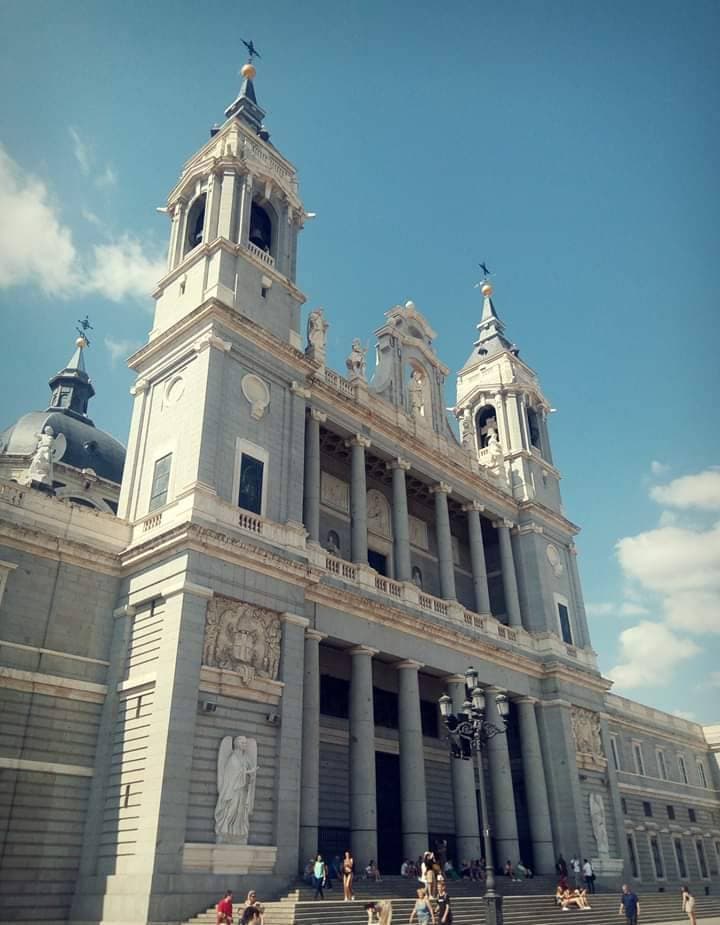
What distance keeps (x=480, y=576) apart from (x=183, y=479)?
16.7 metres

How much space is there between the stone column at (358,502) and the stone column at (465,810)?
6811 mm

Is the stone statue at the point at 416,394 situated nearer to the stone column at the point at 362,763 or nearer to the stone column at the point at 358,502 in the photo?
the stone column at the point at 358,502

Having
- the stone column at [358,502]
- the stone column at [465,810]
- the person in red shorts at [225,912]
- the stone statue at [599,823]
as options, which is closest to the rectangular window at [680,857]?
the stone statue at [599,823]

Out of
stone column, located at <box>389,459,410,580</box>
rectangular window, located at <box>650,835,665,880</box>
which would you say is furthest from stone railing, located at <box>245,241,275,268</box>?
Result: rectangular window, located at <box>650,835,665,880</box>

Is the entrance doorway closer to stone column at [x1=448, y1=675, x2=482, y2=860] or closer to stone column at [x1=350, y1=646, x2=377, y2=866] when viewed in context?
stone column at [x1=448, y1=675, x2=482, y2=860]

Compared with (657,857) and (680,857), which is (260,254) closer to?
(657,857)

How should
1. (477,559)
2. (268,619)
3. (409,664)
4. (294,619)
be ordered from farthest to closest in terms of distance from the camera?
1. (477,559)
2. (409,664)
3. (294,619)
4. (268,619)

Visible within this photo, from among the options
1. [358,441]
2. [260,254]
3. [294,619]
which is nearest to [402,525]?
[358,441]

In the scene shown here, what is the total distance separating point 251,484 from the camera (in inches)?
1023

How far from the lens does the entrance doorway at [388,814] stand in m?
29.7

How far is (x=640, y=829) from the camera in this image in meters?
44.5

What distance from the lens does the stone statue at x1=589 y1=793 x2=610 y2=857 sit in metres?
34.8

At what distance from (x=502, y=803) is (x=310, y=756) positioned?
35.6ft

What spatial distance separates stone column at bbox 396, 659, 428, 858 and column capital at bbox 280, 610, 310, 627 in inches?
236
